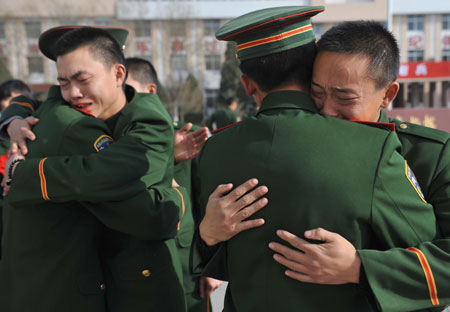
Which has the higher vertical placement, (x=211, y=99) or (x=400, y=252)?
(x=400, y=252)

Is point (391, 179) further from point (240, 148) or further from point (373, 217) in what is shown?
point (240, 148)

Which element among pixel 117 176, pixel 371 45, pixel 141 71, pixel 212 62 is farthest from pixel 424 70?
pixel 117 176

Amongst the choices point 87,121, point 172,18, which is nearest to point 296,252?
point 87,121

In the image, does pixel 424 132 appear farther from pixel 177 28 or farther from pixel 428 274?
pixel 177 28

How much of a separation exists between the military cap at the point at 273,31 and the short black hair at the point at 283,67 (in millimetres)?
17

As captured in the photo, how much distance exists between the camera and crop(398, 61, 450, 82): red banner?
62.0ft

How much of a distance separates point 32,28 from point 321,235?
32895 millimetres

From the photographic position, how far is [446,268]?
111 centimetres

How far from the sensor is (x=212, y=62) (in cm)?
3044

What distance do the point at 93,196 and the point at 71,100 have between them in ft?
1.59

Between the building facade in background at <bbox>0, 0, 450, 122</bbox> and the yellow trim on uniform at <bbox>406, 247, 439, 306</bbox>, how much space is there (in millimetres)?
27154

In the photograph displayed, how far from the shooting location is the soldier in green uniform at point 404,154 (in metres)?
1.10

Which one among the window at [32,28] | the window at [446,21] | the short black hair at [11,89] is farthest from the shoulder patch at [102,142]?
the window at [446,21]

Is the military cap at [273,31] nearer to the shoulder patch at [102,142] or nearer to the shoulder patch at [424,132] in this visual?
the shoulder patch at [424,132]
